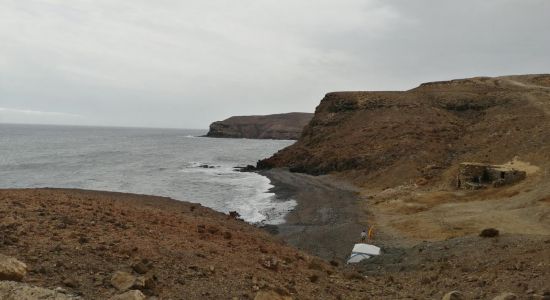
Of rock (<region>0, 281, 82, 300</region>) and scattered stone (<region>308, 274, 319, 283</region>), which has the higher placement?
rock (<region>0, 281, 82, 300</region>)

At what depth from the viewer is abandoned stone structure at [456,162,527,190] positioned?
32.5m

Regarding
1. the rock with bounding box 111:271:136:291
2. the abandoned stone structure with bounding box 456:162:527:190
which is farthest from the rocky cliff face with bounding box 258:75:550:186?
the rock with bounding box 111:271:136:291

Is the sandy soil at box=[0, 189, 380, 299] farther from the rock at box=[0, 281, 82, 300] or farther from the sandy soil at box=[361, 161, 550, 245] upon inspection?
the sandy soil at box=[361, 161, 550, 245]

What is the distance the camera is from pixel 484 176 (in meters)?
34.5

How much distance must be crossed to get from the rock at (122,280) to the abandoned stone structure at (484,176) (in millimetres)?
30106

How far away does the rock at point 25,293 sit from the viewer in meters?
7.89

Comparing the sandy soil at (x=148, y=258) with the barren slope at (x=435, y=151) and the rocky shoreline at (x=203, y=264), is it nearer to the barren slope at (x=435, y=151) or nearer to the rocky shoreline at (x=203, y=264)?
the rocky shoreline at (x=203, y=264)

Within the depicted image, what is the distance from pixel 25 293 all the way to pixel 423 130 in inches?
2083

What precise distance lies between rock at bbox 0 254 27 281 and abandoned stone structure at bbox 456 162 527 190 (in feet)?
105

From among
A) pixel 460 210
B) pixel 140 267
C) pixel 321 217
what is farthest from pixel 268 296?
pixel 321 217

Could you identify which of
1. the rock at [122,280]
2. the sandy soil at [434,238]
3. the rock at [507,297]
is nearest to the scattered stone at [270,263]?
the sandy soil at [434,238]

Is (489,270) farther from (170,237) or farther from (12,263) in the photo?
(12,263)

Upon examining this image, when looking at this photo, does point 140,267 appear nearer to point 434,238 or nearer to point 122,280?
point 122,280

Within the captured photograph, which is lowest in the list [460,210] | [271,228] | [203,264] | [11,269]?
[271,228]
